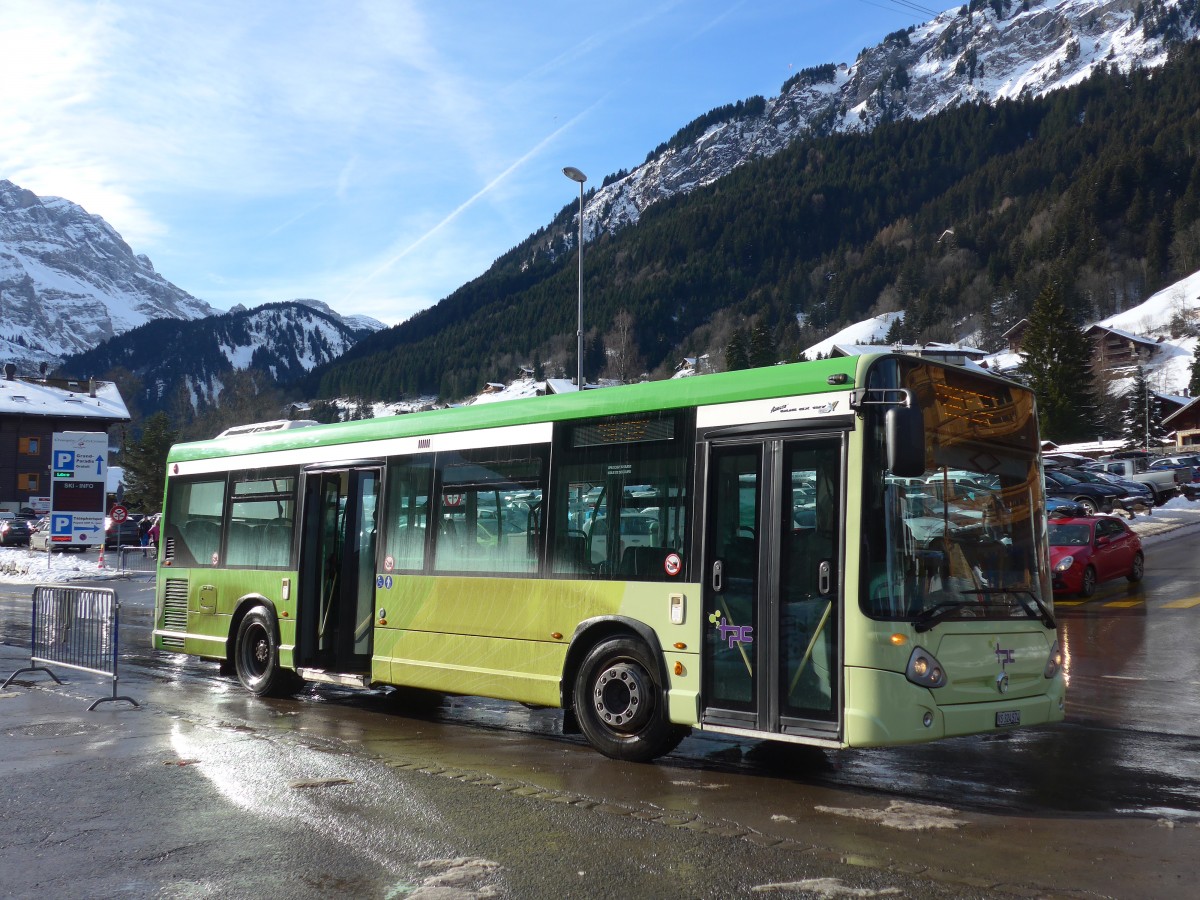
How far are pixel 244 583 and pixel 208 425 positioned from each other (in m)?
83.9

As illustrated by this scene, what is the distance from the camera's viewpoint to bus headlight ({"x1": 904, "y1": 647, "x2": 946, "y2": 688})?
6689 millimetres

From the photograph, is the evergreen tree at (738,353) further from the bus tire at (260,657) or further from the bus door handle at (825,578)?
the bus door handle at (825,578)

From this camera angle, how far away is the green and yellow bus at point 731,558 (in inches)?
269

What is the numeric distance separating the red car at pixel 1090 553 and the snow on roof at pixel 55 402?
263 feet

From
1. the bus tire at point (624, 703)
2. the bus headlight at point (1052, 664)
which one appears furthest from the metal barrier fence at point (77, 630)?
the bus headlight at point (1052, 664)

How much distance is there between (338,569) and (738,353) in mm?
100439

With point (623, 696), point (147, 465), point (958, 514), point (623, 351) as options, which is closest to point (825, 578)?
point (958, 514)

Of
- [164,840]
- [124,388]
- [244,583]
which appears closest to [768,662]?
[164,840]

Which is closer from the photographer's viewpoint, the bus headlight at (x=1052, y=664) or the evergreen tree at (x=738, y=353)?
the bus headlight at (x=1052, y=664)

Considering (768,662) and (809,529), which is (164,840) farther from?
(809,529)

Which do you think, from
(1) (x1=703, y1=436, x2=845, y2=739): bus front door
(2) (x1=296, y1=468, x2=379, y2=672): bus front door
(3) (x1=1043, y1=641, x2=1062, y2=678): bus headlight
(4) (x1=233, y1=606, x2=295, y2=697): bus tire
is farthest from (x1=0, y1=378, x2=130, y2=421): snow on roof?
(3) (x1=1043, y1=641, x2=1062, y2=678): bus headlight

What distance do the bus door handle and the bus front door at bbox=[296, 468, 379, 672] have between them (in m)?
5.22

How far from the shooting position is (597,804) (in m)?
6.75

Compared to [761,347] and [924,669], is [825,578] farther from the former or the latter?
[761,347]
